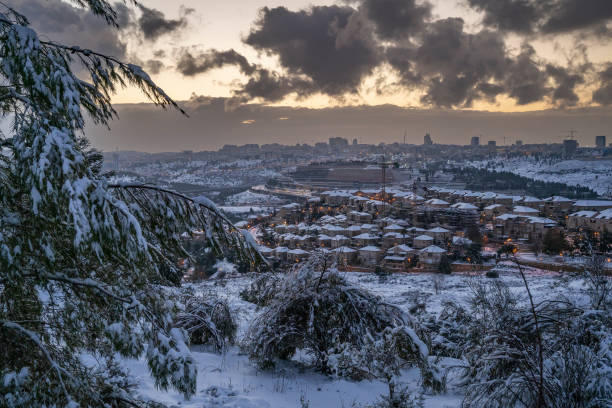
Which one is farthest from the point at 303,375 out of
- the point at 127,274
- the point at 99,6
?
the point at 99,6

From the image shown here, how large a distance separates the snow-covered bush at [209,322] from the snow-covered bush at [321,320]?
43.0 inches

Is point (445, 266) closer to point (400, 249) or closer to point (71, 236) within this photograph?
point (400, 249)

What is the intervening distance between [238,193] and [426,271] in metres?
63.6

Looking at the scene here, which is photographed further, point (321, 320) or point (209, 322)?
point (209, 322)

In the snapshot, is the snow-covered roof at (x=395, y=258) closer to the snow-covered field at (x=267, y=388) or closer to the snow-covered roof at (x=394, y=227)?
the snow-covered roof at (x=394, y=227)

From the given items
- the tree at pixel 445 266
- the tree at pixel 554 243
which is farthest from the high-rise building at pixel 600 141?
the tree at pixel 445 266

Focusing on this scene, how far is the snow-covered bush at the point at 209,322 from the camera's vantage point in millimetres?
6543

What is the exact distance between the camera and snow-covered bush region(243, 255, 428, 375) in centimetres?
512

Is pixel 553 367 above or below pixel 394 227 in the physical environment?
above

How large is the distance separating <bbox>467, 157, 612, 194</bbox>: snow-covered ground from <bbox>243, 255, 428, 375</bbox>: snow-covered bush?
218 feet

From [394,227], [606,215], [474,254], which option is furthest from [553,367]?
[606,215]

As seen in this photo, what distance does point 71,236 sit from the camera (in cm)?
183

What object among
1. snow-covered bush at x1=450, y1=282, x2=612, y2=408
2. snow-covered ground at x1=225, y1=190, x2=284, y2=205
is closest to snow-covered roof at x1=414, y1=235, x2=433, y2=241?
snow-covered bush at x1=450, y1=282, x2=612, y2=408

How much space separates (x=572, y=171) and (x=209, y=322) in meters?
90.8
